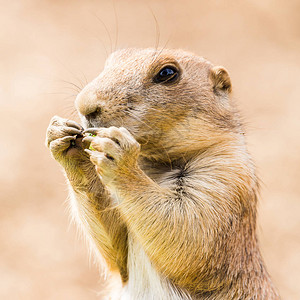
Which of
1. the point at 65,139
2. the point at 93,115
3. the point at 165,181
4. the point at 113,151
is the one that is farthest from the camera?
the point at 165,181

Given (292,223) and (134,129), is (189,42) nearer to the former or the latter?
(292,223)

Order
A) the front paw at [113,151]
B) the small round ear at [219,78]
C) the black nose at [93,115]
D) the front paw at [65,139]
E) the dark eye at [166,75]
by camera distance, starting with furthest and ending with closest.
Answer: the small round ear at [219,78], the dark eye at [166,75], the front paw at [65,139], the black nose at [93,115], the front paw at [113,151]

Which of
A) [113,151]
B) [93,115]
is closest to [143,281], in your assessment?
[113,151]

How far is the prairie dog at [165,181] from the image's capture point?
3.78 metres

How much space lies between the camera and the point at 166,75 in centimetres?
412

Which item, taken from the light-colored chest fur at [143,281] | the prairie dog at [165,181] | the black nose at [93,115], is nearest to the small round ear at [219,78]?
the prairie dog at [165,181]

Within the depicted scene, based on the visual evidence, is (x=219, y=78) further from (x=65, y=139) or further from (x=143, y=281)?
(x=143, y=281)

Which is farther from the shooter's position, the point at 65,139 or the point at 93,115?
the point at 65,139

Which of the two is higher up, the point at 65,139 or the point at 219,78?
the point at 219,78

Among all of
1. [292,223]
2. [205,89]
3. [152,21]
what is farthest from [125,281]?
[152,21]

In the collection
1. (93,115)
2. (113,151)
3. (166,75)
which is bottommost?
(113,151)

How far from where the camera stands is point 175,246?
12.6ft

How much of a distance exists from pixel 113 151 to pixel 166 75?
89 centimetres

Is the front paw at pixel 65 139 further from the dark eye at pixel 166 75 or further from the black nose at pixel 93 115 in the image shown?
the dark eye at pixel 166 75
